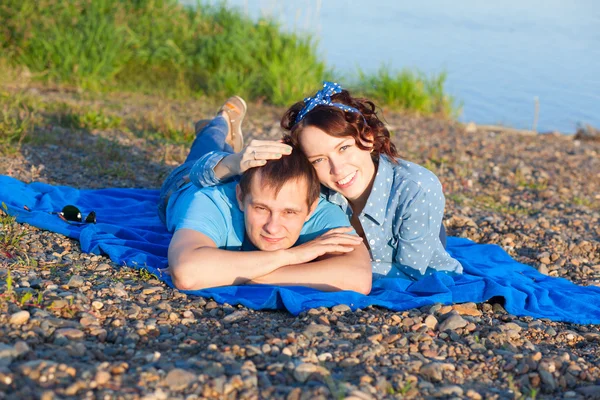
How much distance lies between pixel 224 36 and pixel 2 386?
965 cm

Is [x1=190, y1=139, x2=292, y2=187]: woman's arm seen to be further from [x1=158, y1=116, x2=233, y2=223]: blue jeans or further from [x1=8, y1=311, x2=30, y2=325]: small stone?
[x1=8, y1=311, x2=30, y2=325]: small stone

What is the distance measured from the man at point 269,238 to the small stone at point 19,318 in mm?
989

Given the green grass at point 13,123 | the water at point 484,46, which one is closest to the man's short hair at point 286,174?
the green grass at point 13,123

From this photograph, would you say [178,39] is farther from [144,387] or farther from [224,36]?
[144,387]

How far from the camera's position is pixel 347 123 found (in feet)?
15.6

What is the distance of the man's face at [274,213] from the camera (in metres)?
4.46

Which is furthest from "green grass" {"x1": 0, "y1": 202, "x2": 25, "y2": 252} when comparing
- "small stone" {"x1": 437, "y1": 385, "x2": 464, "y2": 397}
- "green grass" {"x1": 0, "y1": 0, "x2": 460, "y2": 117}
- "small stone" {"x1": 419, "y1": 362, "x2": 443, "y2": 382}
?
"green grass" {"x1": 0, "y1": 0, "x2": 460, "y2": 117}

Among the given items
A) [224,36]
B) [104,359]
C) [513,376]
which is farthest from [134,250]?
[224,36]

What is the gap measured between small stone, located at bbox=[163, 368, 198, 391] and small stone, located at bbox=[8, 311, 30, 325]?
92 centimetres

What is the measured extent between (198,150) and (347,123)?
191 centimetres

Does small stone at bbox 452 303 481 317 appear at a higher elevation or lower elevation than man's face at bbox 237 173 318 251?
lower

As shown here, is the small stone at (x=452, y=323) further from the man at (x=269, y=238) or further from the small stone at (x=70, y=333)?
the small stone at (x=70, y=333)

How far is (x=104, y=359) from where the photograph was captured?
3359 millimetres

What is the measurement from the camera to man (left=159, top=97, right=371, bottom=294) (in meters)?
4.44
